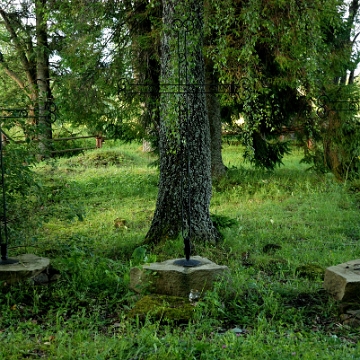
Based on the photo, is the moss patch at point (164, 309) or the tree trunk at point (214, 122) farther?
the tree trunk at point (214, 122)

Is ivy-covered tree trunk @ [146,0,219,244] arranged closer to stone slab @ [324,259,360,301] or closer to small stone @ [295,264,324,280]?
small stone @ [295,264,324,280]

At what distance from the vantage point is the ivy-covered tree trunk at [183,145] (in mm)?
6738

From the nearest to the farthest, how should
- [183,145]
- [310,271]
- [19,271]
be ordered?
[19,271] < [310,271] < [183,145]

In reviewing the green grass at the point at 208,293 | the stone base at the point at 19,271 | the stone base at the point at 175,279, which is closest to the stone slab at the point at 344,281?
the green grass at the point at 208,293

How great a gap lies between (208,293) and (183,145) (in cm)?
255

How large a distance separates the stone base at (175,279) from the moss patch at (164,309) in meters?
0.18

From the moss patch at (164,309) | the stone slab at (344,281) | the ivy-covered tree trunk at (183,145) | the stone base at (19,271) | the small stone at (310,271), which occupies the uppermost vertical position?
the ivy-covered tree trunk at (183,145)

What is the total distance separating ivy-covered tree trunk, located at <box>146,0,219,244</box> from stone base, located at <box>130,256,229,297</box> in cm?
147

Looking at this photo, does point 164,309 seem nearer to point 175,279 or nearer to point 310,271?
point 175,279

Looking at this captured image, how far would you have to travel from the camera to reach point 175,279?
5.23 m

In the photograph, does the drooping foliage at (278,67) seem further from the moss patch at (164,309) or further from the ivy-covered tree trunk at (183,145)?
the moss patch at (164,309)

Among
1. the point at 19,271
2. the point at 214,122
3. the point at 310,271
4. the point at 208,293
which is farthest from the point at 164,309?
Answer: the point at 214,122

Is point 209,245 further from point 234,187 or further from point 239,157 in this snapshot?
point 239,157

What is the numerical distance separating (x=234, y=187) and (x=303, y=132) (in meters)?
2.65
